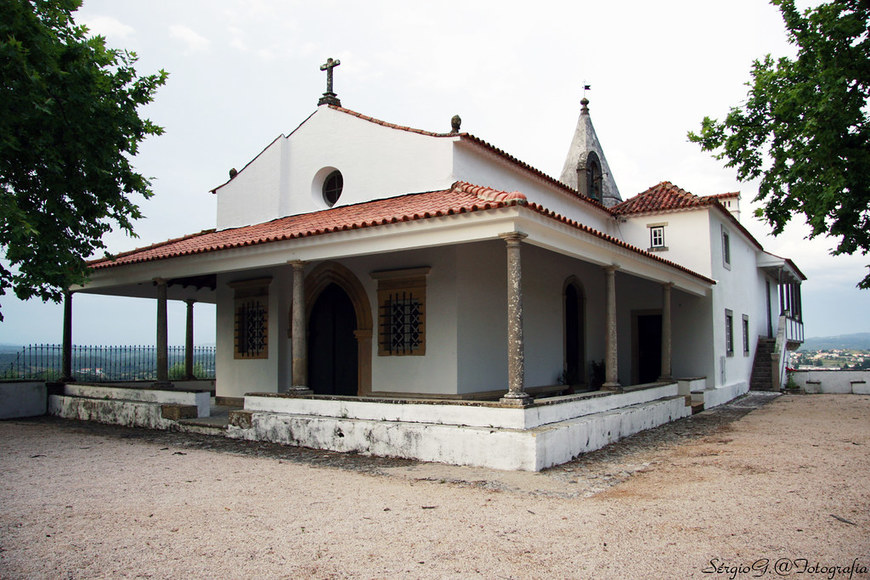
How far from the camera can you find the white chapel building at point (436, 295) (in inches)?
325

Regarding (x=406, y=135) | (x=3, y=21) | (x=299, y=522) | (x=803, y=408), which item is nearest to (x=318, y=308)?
(x=406, y=135)

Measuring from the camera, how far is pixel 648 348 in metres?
17.3

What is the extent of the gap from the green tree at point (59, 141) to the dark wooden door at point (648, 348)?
12652mm

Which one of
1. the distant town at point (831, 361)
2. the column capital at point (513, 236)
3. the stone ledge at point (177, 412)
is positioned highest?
the column capital at point (513, 236)

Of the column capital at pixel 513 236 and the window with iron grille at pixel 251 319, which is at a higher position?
the column capital at pixel 513 236

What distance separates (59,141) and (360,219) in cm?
502

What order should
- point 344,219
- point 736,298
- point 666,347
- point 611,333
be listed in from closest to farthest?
1. point 344,219
2. point 611,333
3. point 666,347
4. point 736,298

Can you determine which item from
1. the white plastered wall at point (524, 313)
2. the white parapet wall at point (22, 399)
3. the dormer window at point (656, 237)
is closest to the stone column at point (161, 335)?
the white parapet wall at point (22, 399)

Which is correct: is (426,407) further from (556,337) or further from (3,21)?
(3,21)

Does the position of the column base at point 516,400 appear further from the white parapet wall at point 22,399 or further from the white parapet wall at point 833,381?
the white parapet wall at point 833,381

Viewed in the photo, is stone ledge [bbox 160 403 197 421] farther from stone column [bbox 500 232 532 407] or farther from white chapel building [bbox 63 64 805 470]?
stone column [bbox 500 232 532 407]

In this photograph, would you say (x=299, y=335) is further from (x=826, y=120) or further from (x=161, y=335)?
(x=826, y=120)

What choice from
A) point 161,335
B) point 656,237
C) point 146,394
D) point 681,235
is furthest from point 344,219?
point 681,235

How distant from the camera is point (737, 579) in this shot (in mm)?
3977
